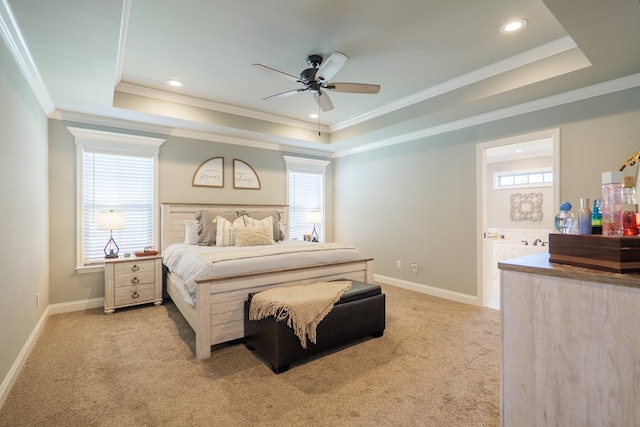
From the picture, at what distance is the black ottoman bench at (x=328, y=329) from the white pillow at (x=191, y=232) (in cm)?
193

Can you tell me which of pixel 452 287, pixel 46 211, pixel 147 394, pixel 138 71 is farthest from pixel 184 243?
pixel 452 287

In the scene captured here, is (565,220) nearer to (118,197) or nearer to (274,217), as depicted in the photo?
(274,217)

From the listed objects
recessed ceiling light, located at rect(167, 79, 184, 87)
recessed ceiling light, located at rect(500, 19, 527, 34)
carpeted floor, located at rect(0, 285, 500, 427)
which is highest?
recessed ceiling light, located at rect(167, 79, 184, 87)

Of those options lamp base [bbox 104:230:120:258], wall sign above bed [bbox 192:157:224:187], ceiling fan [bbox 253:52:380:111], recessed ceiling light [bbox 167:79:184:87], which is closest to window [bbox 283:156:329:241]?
wall sign above bed [bbox 192:157:224:187]

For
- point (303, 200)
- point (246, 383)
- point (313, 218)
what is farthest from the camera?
point (303, 200)

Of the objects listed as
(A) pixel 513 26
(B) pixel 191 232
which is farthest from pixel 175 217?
(A) pixel 513 26

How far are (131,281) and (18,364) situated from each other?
1.48 metres

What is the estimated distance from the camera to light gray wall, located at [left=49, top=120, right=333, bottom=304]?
144 inches

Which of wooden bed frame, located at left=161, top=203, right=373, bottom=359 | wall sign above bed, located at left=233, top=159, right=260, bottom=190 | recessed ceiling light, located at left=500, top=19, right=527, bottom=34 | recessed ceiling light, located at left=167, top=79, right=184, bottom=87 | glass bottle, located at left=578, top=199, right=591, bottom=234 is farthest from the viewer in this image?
wall sign above bed, located at left=233, top=159, right=260, bottom=190

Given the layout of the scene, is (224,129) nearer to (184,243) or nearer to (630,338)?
(184,243)

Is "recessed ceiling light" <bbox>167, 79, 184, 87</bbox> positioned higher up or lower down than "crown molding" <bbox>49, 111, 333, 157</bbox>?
higher up

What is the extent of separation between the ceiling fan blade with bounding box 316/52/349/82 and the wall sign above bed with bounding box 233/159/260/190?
2.54 m

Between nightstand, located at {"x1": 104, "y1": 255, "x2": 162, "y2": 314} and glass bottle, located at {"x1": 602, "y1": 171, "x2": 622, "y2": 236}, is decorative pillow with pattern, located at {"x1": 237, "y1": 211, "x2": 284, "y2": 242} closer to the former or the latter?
nightstand, located at {"x1": 104, "y1": 255, "x2": 162, "y2": 314}

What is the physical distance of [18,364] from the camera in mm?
2295
